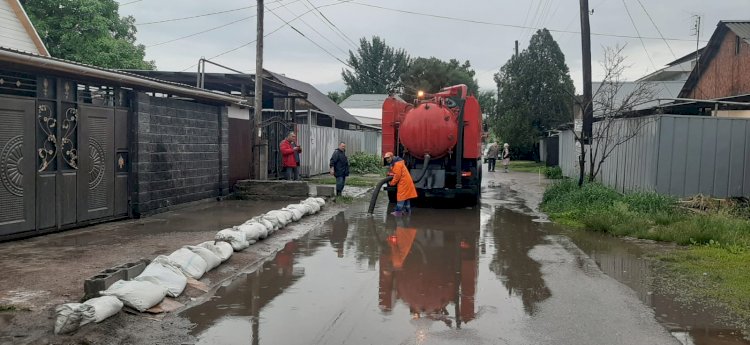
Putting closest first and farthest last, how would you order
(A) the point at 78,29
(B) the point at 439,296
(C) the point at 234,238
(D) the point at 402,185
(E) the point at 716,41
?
1. (B) the point at 439,296
2. (C) the point at 234,238
3. (D) the point at 402,185
4. (E) the point at 716,41
5. (A) the point at 78,29

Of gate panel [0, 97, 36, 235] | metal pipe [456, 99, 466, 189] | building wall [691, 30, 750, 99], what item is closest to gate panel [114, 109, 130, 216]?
gate panel [0, 97, 36, 235]

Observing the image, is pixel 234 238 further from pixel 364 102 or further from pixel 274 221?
pixel 364 102

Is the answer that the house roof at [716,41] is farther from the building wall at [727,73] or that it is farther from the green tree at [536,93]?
the green tree at [536,93]

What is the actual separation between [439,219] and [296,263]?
5.66 metres

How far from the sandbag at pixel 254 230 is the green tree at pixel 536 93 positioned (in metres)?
29.9

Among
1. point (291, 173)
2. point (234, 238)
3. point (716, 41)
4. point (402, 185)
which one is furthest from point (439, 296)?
point (716, 41)

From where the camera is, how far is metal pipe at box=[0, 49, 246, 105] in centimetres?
866

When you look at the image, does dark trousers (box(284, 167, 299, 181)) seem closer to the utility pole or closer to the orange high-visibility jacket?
the utility pole

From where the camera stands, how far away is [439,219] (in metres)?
13.7

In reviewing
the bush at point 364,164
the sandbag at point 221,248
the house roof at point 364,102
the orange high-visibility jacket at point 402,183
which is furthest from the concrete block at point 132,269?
the house roof at point 364,102

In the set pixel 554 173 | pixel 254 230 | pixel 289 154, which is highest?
pixel 289 154

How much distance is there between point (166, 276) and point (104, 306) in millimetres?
1083

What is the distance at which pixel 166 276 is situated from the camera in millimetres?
6539

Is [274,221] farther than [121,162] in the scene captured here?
No
